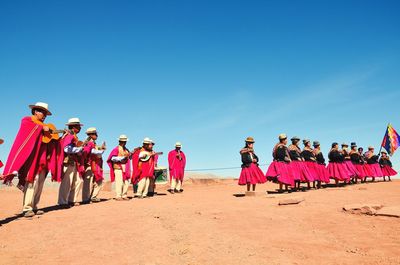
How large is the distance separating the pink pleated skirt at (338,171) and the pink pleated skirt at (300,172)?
242cm

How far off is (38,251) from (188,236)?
6.56 ft

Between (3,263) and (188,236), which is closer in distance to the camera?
(3,263)

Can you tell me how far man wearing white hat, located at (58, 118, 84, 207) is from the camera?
8.74 meters

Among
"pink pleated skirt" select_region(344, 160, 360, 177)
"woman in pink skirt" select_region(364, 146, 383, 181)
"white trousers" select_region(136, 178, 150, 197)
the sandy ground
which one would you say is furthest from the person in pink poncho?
"woman in pink skirt" select_region(364, 146, 383, 181)

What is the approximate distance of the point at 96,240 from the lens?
4730 mm

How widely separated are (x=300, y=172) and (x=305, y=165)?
65cm

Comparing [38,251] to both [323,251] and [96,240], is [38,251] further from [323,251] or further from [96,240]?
[323,251]

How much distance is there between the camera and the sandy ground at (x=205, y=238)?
389 centimetres

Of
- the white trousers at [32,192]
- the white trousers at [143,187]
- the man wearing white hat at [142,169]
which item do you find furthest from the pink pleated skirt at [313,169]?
the white trousers at [32,192]

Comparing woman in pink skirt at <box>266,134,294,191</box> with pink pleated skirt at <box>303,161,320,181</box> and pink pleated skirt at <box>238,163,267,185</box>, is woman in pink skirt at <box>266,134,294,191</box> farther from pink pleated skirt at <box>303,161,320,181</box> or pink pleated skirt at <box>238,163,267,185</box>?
pink pleated skirt at <box>303,161,320,181</box>

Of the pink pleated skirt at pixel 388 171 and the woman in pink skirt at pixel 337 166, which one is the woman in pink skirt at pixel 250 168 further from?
the pink pleated skirt at pixel 388 171

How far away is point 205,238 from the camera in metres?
4.75

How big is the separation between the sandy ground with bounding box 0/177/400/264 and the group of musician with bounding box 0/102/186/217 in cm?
104

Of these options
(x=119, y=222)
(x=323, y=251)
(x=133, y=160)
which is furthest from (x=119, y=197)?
(x=323, y=251)
